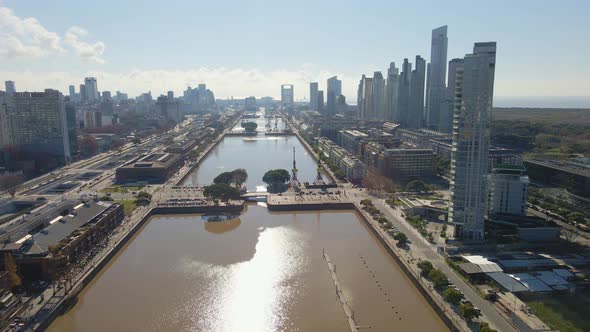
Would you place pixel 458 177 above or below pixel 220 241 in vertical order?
above

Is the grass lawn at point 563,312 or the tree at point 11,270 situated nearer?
the grass lawn at point 563,312

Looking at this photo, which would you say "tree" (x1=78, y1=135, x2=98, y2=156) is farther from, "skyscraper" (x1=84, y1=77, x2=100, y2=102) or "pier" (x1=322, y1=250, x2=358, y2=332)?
"skyscraper" (x1=84, y1=77, x2=100, y2=102)

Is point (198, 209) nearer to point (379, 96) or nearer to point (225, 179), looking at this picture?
point (225, 179)

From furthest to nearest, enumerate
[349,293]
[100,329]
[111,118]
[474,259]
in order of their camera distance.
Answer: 1. [111,118]
2. [474,259]
3. [349,293]
4. [100,329]

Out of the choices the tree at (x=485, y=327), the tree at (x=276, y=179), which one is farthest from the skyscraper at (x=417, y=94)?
the tree at (x=485, y=327)

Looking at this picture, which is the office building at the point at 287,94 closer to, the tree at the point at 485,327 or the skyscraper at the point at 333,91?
the skyscraper at the point at 333,91

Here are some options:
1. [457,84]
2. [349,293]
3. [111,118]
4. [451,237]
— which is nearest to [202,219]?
[349,293]

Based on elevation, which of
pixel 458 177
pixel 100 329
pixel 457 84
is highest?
pixel 457 84

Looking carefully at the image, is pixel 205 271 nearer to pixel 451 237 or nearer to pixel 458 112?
pixel 451 237
